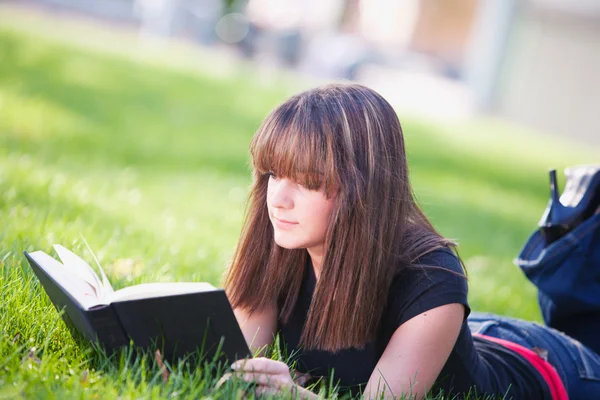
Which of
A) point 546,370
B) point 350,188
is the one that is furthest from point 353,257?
point 546,370

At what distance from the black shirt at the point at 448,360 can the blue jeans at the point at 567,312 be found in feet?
0.59

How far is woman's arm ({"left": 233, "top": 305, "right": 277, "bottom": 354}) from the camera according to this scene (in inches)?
110

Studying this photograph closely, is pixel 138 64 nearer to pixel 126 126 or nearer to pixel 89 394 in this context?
pixel 126 126

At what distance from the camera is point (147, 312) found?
2072mm

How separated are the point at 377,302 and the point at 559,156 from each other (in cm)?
1185

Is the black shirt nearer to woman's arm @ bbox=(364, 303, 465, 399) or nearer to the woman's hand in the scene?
woman's arm @ bbox=(364, 303, 465, 399)

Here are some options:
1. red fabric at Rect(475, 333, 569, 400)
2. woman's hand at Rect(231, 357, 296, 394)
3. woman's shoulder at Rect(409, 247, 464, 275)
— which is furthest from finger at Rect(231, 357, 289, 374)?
red fabric at Rect(475, 333, 569, 400)

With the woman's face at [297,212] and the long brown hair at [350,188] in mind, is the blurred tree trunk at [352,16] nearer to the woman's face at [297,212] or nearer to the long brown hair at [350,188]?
the long brown hair at [350,188]

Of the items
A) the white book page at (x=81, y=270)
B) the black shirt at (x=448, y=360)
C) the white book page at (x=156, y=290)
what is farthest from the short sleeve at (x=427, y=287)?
the white book page at (x=81, y=270)

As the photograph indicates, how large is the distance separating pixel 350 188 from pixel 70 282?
2.68 ft

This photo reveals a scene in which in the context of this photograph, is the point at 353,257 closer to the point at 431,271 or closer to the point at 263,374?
the point at 431,271

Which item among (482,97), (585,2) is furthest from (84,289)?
(585,2)

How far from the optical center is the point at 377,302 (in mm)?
2512

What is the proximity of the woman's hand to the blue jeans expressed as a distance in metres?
1.22
